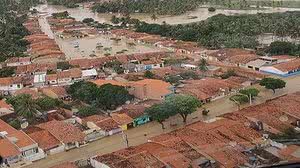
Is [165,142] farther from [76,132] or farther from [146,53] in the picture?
[146,53]

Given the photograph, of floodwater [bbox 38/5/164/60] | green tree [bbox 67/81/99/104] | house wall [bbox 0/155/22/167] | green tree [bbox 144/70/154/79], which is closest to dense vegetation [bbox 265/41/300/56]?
floodwater [bbox 38/5/164/60]

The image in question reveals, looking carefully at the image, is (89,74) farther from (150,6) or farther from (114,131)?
(150,6)

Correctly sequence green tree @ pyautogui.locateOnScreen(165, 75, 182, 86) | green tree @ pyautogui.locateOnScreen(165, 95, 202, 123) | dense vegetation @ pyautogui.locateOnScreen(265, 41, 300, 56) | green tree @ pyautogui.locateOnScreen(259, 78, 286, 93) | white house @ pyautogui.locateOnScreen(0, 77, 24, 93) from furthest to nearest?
1. dense vegetation @ pyautogui.locateOnScreen(265, 41, 300, 56)
2. white house @ pyautogui.locateOnScreen(0, 77, 24, 93)
3. green tree @ pyautogui.locateOnScreen(165, 75, 182, 86)
4. green tree @ pyautogui.locateOnScreen(259, 78, 286, 93)
5. green tree @ pyautogui.locateOnScreen(165, 95, 202, 123)

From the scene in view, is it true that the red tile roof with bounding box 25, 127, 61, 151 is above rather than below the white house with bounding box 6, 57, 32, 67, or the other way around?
below

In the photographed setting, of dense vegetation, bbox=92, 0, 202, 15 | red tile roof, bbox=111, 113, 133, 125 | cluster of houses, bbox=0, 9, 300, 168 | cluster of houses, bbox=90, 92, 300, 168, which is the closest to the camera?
cluster of houses, bbox=90, 92, 300, 168

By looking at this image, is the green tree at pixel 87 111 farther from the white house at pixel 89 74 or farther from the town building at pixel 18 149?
the white house at pixel 89 74

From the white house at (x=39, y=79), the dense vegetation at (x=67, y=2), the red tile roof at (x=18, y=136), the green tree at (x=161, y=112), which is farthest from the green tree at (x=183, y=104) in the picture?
the dense vegetation at (x=67, y=2)

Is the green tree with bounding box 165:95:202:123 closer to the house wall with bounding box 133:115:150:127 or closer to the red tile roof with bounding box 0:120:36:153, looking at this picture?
the house wall with bounding box 133:115:150:127
